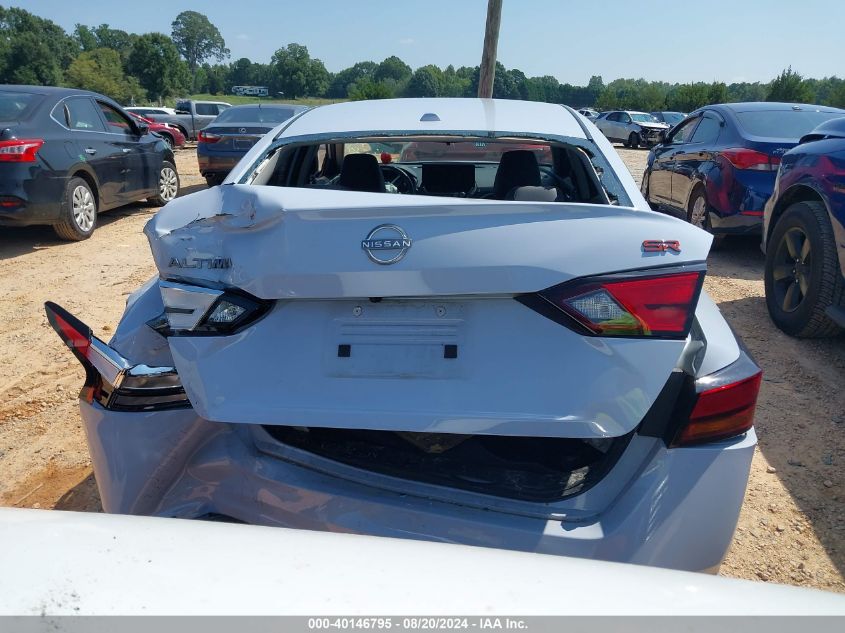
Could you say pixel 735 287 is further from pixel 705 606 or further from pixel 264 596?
pixel 264 596

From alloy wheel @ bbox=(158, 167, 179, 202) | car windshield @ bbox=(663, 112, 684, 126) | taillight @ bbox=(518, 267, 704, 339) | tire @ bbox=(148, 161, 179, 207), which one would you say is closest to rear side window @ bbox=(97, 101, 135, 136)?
tire @ bbox=(148, 161, 179, 207)

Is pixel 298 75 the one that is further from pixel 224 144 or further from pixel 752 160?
pixel 752 160

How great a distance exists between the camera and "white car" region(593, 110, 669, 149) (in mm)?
28672

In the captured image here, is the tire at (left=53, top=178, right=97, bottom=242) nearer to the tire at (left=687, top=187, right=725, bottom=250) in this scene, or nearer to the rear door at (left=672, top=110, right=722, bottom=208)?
the tire at (left=687, top=187, right=725, bottom=250)

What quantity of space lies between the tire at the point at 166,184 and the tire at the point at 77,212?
1.99 metres

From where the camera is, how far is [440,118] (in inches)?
109

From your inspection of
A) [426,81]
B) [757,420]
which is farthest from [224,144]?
[426,81]

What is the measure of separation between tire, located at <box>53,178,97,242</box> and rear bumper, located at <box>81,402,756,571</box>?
A: 677 centimetres

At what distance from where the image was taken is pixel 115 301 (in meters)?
5.77

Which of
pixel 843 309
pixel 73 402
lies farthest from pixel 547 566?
pixel 843 309

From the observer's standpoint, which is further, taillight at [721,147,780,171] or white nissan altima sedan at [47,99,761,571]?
taillight at [721,147,780,171]

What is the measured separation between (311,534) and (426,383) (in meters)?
0.54

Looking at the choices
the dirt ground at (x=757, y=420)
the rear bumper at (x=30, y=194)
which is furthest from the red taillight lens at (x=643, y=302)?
the rear bumper at (x=30, y=194)

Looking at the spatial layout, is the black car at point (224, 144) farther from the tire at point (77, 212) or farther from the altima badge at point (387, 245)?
the altima badge at point (387, 245)
